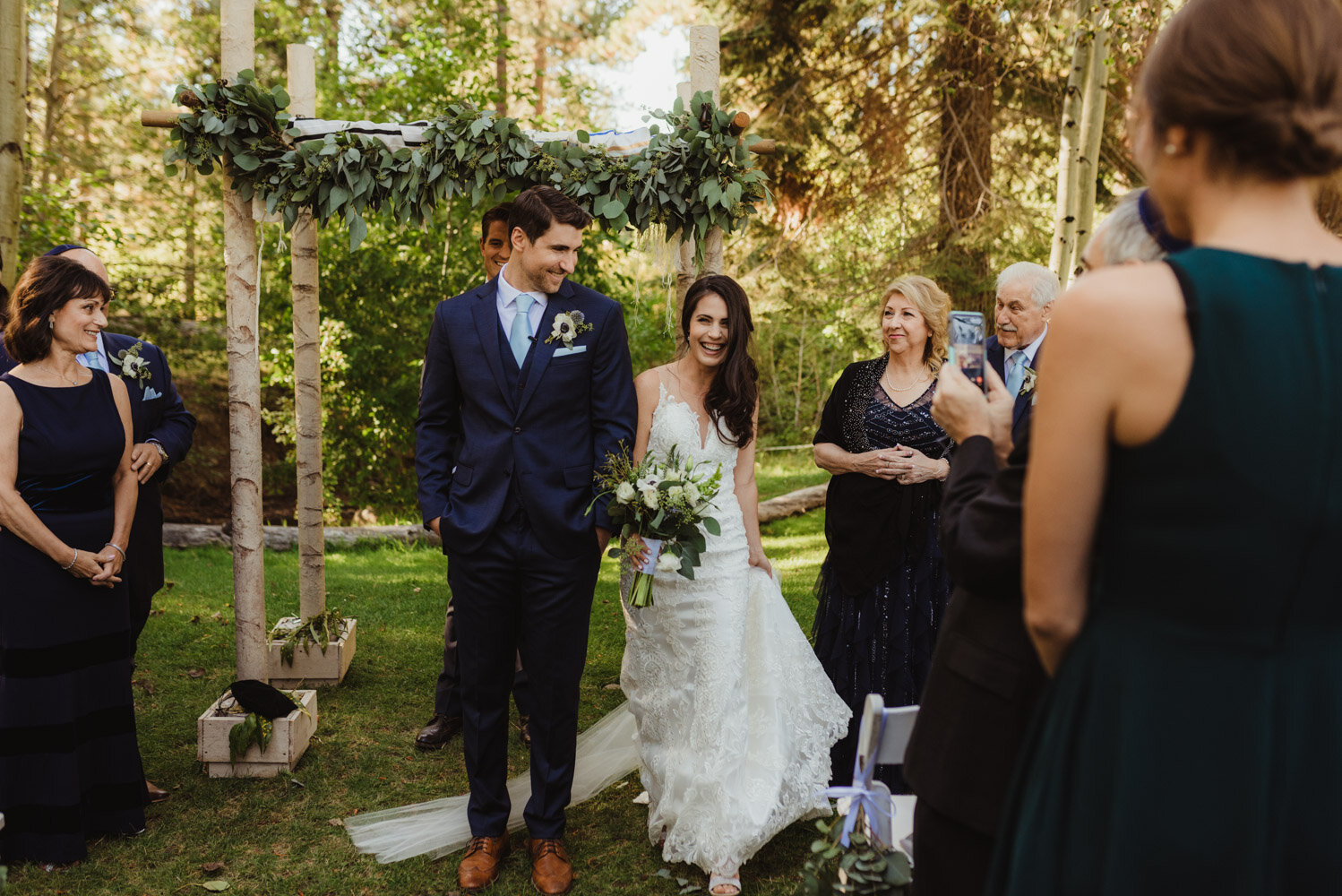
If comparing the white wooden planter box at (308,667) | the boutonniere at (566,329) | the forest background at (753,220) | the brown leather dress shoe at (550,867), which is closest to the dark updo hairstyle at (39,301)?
the boutonniere at (566,329)

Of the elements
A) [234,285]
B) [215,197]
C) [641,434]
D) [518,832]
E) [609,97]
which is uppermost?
[609,97]

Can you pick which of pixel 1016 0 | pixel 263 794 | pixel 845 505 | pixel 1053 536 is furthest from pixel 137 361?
pixel 1016 0

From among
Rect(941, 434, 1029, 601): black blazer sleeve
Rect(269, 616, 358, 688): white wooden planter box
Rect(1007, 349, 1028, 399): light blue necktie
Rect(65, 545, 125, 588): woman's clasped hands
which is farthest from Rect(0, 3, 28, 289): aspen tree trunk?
Rect(941, 434, 1029, 601): black blazer sleeve

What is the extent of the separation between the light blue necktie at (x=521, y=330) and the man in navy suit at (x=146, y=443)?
5.74 feet

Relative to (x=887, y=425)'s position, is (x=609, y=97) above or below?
above

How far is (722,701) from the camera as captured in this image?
3623 mm

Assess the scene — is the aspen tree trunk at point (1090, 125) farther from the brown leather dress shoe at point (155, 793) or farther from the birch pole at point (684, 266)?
the brown leather dress shoe at point (155, 793)

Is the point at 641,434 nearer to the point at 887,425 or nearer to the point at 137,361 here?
the point at 887,425

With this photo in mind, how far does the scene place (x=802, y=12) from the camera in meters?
10.1

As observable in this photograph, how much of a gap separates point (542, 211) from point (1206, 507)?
280cm

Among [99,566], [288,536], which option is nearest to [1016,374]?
[99,566]

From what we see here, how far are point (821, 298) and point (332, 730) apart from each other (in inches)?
356

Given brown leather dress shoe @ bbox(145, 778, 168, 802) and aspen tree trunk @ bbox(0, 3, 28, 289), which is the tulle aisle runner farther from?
aspen tree trunk @ bbox(0, 3, 28, 289)

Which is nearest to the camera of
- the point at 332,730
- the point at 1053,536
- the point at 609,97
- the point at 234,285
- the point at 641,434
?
the point at 1053,536
